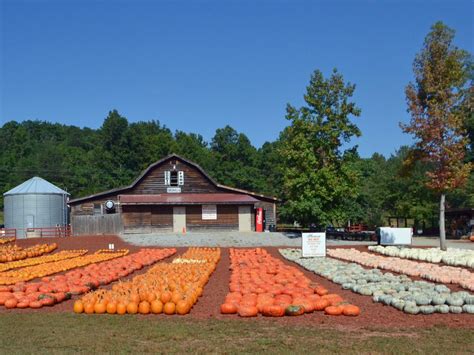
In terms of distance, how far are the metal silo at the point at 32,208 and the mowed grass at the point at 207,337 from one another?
37962 millimetres

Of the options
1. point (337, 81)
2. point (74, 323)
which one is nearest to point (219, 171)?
point (337, 81)

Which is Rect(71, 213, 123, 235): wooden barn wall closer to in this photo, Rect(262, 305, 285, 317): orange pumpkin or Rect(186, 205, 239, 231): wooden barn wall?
Rect(186, 205, 239, 231): wooden barn wall

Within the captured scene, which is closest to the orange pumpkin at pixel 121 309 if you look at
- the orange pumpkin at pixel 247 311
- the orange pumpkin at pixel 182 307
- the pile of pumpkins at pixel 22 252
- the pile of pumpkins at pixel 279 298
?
the orange pumpkin at pixel 182 307

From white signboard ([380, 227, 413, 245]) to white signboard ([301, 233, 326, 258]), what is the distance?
8.79 m

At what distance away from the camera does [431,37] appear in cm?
2923

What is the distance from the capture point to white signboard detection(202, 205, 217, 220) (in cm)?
4491

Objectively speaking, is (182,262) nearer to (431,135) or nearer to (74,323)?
(74,323)

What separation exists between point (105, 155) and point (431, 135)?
3094 inches

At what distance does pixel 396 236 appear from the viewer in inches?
1236

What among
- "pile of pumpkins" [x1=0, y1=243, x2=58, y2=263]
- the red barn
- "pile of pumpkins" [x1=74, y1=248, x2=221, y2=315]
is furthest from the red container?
"pile of pumpkins" [x1=74, y1=248, x2=221, y2=315]

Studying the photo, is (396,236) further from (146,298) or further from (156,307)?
(156,307)

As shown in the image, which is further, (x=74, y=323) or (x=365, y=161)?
(x=365, y=161)

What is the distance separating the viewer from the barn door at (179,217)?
44750mm

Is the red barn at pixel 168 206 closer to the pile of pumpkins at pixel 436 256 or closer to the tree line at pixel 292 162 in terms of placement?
the tree line at pixel 292 162
